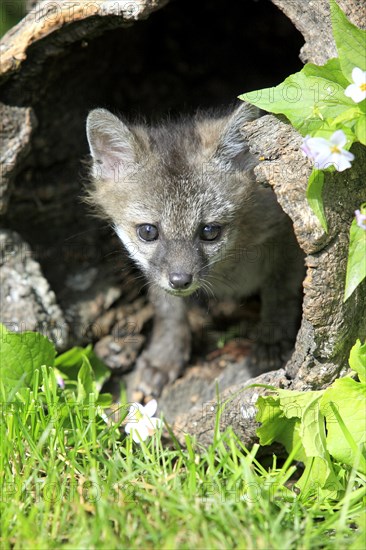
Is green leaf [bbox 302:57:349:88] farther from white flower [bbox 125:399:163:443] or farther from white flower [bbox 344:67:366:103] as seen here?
white flower [bbox 125:399:163:443]

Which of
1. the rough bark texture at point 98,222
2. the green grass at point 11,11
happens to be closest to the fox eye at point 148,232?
the rough bark texture at point 98,222

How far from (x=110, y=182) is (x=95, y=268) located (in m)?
0.95

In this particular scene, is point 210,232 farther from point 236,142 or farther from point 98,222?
point 98,222

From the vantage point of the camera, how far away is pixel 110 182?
4.25 meters

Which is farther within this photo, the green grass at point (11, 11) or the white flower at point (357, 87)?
the green grass at point (11, 11)

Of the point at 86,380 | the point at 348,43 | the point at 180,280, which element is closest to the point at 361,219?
the point at 348,43

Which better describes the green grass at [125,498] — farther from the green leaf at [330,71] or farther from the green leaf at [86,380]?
the green leaf at [330,71]

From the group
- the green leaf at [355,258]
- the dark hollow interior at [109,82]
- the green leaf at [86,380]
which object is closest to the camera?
the green leaf at [355,258]

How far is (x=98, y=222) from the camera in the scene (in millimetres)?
5109

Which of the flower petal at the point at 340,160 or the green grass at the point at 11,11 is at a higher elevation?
the green grass at the point at 11,11

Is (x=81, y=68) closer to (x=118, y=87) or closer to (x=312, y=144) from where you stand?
(x=118, y=87)

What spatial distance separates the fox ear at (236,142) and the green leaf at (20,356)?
1457 millimetres

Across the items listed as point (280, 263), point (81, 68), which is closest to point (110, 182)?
point (81, 68)

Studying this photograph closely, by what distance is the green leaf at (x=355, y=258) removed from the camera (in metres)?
2.85
